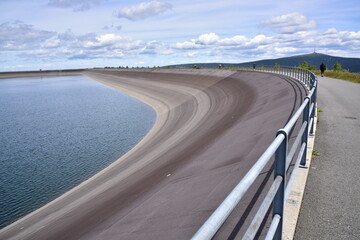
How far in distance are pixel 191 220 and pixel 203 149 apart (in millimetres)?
8012

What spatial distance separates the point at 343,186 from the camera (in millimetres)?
6180

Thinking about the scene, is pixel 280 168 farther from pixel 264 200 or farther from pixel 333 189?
pixel 333 189

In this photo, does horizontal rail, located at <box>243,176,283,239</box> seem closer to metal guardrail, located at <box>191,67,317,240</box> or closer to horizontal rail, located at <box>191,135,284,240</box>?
metal guardrail, located at <box>191,67,317,240</box>

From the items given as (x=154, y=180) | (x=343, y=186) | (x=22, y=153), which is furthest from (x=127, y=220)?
(x=22, y=153)

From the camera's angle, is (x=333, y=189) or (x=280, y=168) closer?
(x=280, y=168)

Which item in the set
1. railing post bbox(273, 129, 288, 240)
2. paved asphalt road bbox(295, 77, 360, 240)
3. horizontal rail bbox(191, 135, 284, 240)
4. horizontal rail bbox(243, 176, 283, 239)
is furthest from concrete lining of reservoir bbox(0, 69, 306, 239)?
horizontal rail bbox(191, 135, 284, 240)

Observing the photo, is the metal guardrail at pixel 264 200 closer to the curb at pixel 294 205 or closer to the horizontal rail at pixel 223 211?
the horizontal rail at pixel 223 211

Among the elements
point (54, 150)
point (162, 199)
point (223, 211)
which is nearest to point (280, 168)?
point (223, 211)

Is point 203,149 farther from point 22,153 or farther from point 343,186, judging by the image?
point 22,153

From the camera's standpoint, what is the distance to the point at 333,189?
19.8 feet

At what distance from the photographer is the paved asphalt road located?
15.4 ft

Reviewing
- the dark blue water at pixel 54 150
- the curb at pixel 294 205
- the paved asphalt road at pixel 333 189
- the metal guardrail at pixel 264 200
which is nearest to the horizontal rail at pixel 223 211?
the metal guardrail at pixel 264 200

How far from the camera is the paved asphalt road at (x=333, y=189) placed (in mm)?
4684

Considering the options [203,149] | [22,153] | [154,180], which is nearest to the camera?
[154,180]
